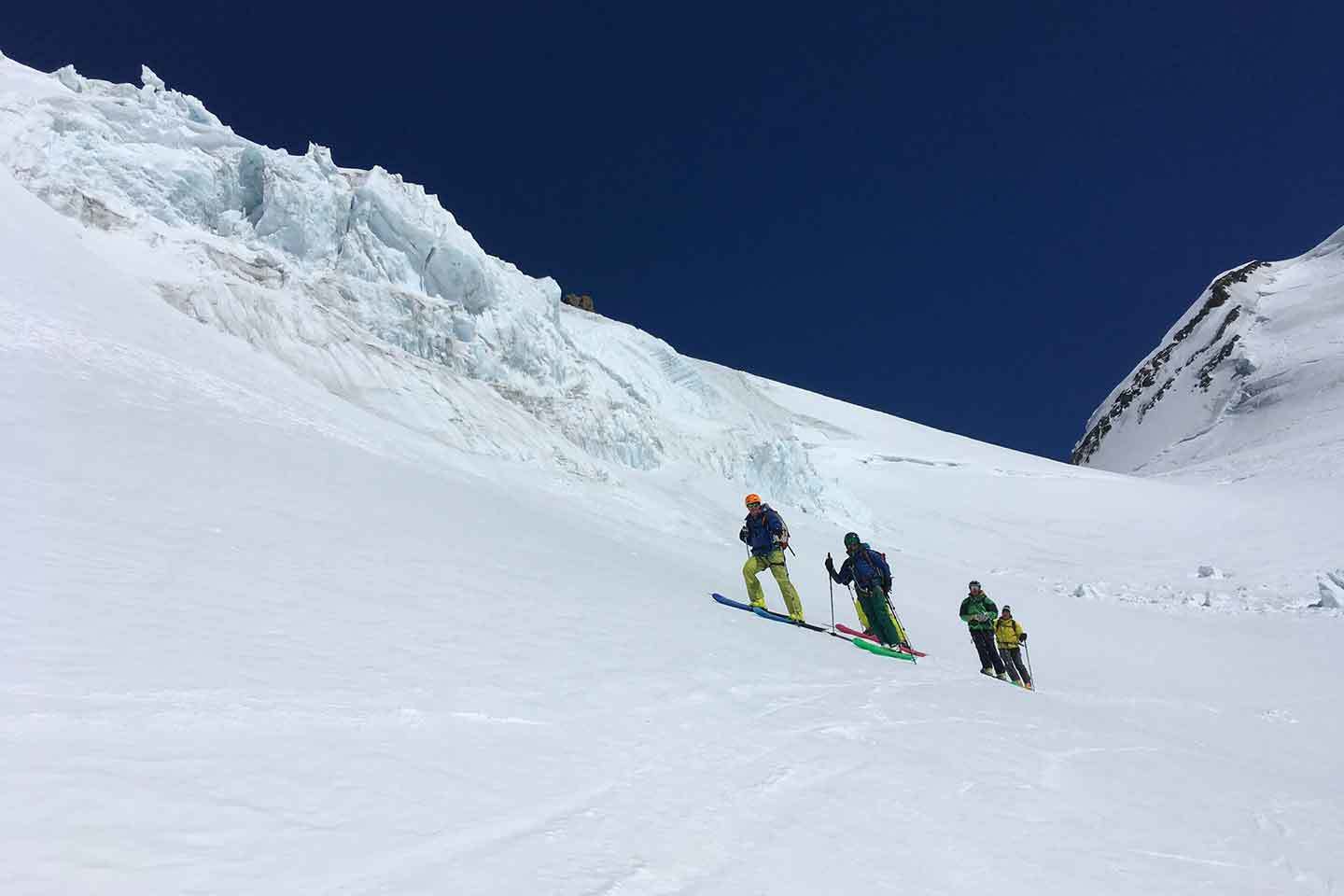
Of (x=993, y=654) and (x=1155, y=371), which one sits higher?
(x=1155, y=371)

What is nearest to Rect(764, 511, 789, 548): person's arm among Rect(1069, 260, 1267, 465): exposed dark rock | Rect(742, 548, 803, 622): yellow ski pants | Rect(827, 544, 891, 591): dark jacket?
Rect(742, 548, 803, 622): yellow ski pants

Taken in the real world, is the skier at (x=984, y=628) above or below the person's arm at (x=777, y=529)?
below

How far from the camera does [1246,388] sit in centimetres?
8038

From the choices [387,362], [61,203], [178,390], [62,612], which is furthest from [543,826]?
[61,203]

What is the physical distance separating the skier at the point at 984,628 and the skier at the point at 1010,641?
0.19 metres

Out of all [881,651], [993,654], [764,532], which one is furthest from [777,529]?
[993,654]

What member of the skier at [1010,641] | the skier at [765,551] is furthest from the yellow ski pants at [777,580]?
the skier at [1010,641]

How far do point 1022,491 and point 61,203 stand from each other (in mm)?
36802

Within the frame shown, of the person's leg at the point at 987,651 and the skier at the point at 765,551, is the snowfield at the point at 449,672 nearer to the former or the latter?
the person's leg at the point at 987,651

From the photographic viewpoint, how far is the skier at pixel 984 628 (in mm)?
11383

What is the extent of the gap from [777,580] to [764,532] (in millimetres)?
690

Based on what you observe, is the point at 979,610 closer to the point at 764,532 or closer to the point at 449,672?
the point at 764,532

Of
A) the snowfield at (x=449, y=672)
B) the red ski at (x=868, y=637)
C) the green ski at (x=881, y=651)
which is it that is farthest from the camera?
the red ski at (x=868, y=637)

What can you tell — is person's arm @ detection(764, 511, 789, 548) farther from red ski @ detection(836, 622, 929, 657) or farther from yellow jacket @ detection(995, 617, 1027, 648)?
yellow jacket @ detection(995, 617, 1027, 648)
